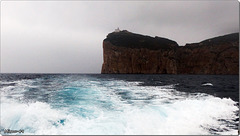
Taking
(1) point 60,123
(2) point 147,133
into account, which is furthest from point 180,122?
(1) point 60,123

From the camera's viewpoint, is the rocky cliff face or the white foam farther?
the rocky cliff face

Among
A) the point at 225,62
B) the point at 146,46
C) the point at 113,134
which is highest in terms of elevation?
the point at 146,46

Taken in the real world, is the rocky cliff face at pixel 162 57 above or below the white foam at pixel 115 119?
above

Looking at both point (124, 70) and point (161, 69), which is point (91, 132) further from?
point (161, 69)

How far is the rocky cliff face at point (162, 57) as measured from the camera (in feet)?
279

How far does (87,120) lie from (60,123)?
1105mm

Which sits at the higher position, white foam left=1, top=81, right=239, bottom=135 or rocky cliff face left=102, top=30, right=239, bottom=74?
rocky cliff face left=102, top=30, right=239, bottom=74

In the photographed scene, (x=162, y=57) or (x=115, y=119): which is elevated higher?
(x=162, y=57)

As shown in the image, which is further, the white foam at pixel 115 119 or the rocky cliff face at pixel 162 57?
the rocky cliff face at pixel 162 57

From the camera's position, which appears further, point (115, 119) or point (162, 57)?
point (162, 57)

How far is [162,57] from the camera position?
9262cm

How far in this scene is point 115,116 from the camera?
24.9 feet

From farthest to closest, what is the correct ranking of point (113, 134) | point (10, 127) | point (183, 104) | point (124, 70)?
point (124, 70), point (183, 104), point (10, 127), point (113, 134)

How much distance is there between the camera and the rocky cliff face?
84944 mm
